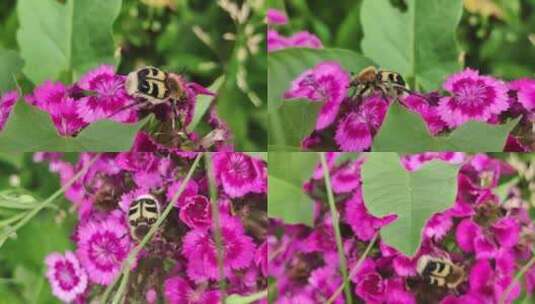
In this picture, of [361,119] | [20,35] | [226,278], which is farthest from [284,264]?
[20,35]

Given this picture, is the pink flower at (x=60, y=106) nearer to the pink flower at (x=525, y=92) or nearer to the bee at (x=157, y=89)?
the bee at (x=157, y=89)

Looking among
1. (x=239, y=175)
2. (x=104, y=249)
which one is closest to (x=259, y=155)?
(x=239, y=175)

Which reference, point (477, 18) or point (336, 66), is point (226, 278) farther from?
point (477, 18)

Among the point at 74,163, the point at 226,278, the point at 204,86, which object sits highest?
the point at 204,86

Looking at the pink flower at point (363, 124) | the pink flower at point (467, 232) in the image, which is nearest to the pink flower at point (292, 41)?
the pink flower at point (363, 124)

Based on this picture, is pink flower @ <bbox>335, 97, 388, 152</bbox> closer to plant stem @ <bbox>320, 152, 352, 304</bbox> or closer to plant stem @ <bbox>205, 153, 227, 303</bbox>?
plant stem @ <bbox>320, 152, 352, 304</bbox>
